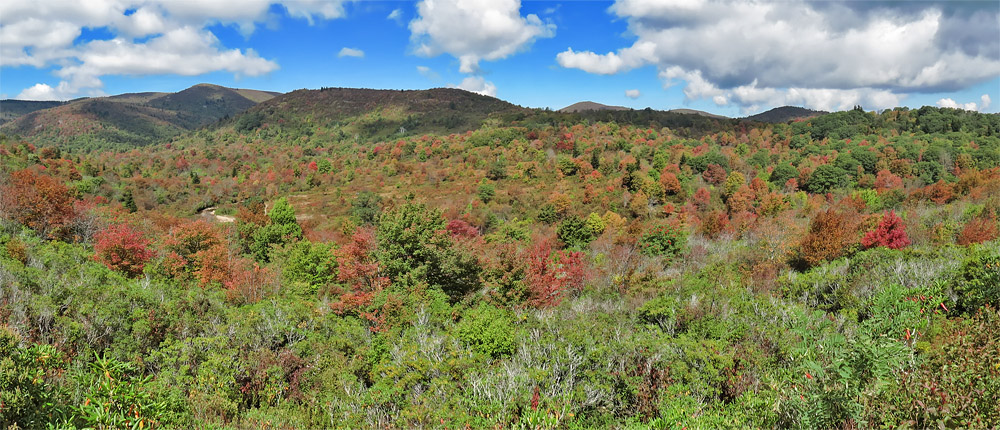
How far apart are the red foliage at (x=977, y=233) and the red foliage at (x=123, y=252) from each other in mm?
52510

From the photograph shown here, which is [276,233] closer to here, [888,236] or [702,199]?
[888,236]

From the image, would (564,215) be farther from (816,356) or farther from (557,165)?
(816,356)

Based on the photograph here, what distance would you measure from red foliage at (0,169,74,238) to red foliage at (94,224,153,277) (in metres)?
5.81

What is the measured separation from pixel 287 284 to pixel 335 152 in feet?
404

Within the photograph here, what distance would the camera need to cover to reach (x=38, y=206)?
3183cm

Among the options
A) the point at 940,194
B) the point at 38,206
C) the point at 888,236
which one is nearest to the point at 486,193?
the point at 888,236

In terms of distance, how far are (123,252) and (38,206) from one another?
9221mm

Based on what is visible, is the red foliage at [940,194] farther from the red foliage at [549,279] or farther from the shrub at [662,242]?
the red foliage at [549,279]

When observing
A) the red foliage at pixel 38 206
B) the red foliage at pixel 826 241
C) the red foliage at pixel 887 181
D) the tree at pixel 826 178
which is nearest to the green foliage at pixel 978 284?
the red foliage at pixel 826 241

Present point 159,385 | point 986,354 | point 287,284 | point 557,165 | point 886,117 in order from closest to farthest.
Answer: point 986,354, point 159,385, point 287,284, point 557,165, point 886,117

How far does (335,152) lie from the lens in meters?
145

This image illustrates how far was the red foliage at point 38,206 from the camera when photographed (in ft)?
102

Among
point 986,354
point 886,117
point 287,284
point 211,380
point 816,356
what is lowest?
point 287,284

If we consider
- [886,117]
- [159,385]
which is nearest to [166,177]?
[159,385]
